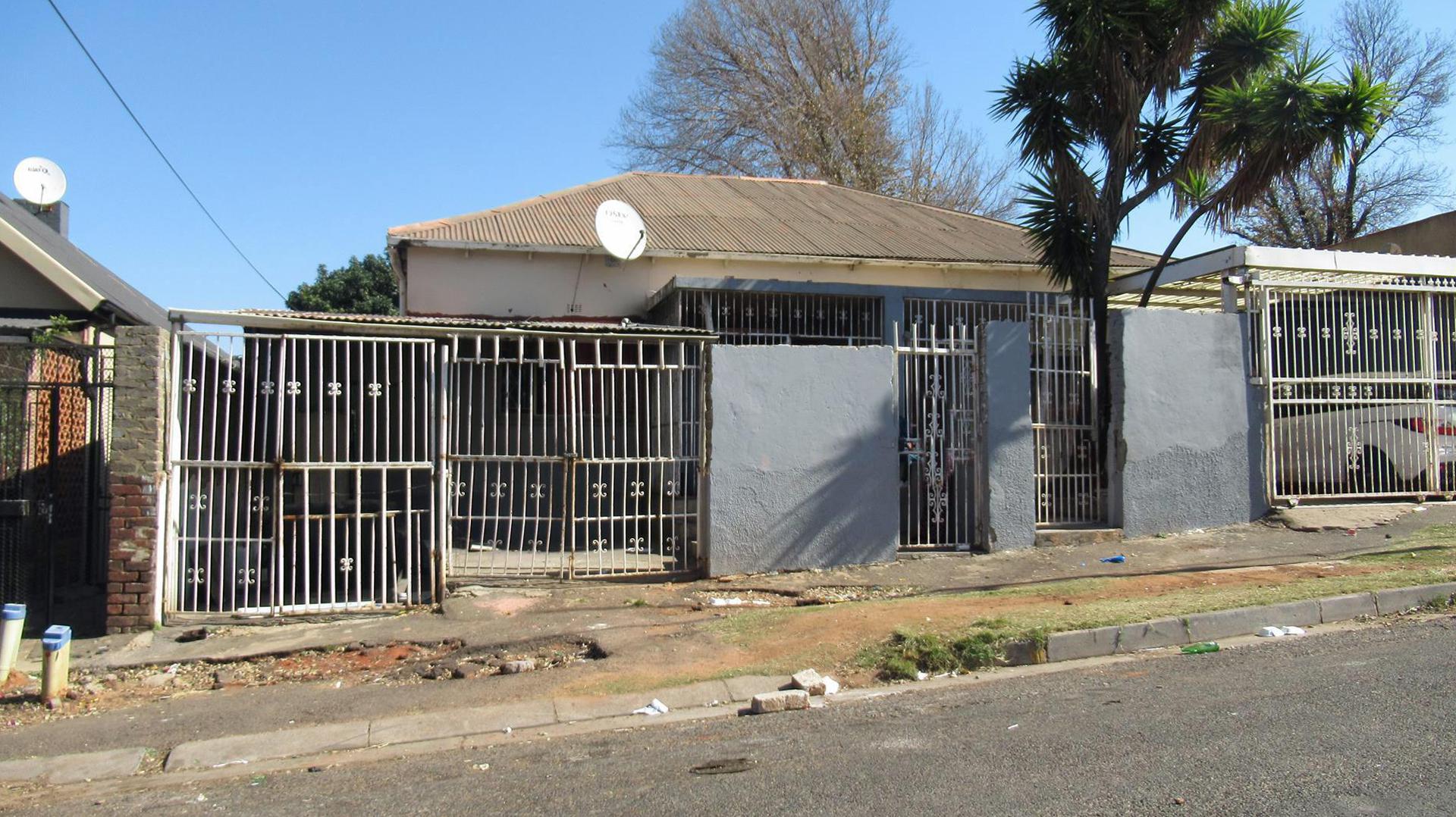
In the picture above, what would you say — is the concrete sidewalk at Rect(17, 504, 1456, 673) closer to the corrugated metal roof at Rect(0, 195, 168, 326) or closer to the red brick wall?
the red brick wall

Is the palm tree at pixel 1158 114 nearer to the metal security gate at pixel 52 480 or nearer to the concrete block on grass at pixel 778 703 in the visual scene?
the concrete block on grass at pixel 778 703

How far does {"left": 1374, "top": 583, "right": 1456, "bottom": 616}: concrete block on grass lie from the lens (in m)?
7.02

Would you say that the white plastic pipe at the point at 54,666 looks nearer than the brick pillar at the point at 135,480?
Yes

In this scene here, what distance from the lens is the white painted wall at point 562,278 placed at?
12.2m

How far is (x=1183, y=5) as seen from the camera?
32.7 ft

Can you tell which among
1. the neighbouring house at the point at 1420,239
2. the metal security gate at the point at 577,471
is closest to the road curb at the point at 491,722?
the metal security gate at the point at 577,471

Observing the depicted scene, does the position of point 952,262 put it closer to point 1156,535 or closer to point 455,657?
point 1156,535

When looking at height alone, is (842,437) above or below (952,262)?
below

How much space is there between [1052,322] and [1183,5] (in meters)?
3.50

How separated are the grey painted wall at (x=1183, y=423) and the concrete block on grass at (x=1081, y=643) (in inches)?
146

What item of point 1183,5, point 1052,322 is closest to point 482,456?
point 1052,322

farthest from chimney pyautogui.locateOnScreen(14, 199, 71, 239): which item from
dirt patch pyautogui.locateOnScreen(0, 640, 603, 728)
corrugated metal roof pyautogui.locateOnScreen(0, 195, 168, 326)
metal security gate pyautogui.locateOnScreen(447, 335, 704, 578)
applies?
dirt patch pyautogui.locateOnScreen(0, 640, 603, 728)

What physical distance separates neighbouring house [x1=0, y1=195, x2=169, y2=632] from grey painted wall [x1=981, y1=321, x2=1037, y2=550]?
7188 millimetres

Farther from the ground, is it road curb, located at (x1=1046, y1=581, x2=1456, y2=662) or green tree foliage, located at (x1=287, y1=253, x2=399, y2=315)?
green tree foliage, located at (x1=287, y1=253, x2=399, y2=315)
